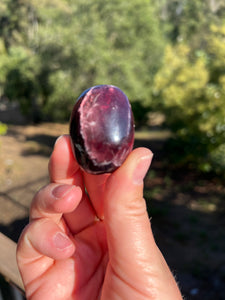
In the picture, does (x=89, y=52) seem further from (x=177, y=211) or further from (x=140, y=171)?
(x=140, y=171)

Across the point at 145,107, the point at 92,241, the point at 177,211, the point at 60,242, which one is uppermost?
the point at 60,242

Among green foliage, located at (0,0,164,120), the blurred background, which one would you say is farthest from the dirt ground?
green foliage, located at (0,0,164,120)

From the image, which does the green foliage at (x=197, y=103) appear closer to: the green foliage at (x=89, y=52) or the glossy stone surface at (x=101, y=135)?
the green foliage at (x=89, y=52)

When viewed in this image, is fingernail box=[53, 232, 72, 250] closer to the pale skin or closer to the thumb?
the pale skin

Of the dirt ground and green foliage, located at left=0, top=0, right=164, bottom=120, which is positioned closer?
the dirt ground

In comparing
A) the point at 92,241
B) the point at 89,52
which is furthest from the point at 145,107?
the point at 92,241

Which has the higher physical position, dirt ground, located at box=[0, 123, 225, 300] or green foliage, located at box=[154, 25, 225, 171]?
green foliage, located at box=[154, 25, 225, 171]
